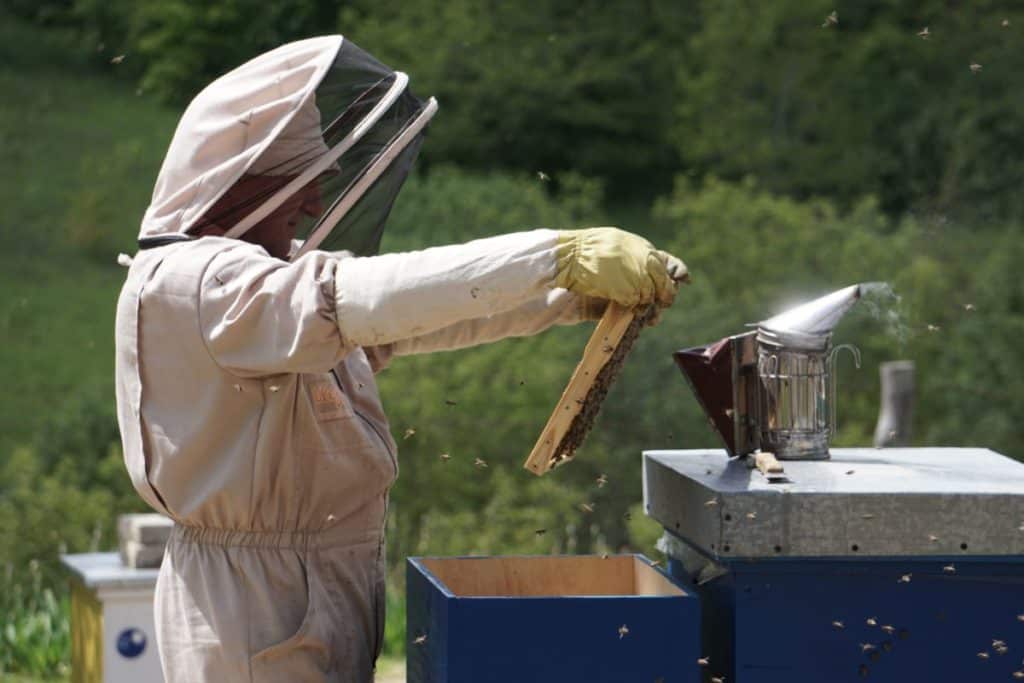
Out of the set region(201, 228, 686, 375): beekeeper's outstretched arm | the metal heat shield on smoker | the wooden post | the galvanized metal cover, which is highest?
region(201, 228, 686, 375): beekeeper's outstretched arm

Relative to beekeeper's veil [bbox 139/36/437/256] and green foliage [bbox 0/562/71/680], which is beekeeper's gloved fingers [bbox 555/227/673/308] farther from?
green foliage [bbox 0/562/71/680]

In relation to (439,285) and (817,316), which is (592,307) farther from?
(439,285)

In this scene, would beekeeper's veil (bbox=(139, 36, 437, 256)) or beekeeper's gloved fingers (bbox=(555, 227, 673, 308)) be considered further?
beekeeper's veil (bbox=(139, 36, 437, 256))

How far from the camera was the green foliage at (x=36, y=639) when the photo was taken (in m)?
6.02

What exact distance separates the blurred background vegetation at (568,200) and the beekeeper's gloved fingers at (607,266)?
4442 millimetres

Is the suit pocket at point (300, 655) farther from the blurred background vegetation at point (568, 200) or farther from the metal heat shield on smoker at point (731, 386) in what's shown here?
the blurred background vegetation at point (568, 200)

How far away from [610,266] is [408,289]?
1.00ft

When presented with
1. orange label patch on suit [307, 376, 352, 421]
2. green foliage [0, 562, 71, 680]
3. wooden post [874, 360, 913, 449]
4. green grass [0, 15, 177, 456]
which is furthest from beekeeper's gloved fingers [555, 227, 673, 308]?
green grass [0, 15, 177, 456]

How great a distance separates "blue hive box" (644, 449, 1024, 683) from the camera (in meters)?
2.27

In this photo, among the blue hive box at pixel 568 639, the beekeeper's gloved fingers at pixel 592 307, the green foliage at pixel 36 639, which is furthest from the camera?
the green foliage at pixel 36 639

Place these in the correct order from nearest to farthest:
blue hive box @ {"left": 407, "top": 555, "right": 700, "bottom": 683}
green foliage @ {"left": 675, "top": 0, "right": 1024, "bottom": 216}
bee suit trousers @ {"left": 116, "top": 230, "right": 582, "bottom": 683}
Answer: blue hive box @ {"left": 407, "top": 555, "right": 700, "bottom": 683} < bee suit trousers @ {"left": 116, "top": 230, "right": 582, "bottom": 683} < green foliage @ {"left": 675, "top": 0, "right": 1024, "bottom": 216}

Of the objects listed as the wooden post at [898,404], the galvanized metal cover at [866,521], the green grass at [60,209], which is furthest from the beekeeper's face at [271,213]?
the green grass at [60,209]

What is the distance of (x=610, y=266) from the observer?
7.41 ft

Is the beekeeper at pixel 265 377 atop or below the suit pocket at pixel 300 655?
atop
